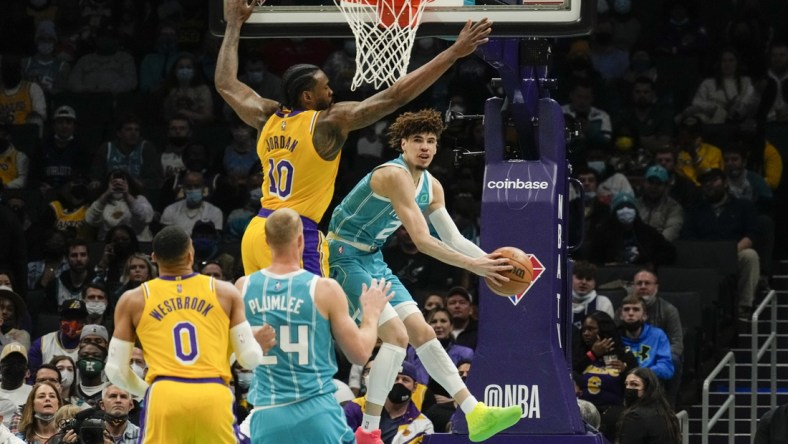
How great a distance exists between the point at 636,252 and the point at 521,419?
563cm

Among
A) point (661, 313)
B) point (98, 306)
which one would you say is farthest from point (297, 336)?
point (98, 306)

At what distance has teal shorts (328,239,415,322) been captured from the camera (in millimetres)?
10594

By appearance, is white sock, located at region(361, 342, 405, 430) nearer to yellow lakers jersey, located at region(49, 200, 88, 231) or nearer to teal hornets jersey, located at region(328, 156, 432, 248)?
teal hornets jersey, located at region(328, 156, 432, 248)

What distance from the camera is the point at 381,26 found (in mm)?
10406

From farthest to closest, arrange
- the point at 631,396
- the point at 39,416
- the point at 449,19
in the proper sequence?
the point at 631,396
the point at 39,416
the point at 449,19

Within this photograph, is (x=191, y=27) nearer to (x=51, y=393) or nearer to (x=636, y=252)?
(x=636, y=252)

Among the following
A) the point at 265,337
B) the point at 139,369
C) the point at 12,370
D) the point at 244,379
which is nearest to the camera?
the point at 265,337

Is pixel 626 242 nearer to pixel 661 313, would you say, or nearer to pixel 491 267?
pixel 661 313

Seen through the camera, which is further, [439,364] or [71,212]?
[71,212]

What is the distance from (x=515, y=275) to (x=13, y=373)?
555 centimetres

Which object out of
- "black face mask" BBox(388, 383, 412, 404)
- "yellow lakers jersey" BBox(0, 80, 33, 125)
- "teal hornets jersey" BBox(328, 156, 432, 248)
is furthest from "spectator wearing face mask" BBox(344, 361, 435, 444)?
"yellow lakers jersey" BBox(0, 80, 33, 125)

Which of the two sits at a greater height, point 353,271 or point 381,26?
point 381,26

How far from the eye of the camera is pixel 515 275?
10.4 metres

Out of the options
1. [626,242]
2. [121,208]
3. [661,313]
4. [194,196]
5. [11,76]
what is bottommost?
[661,313]
